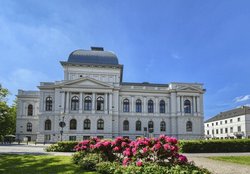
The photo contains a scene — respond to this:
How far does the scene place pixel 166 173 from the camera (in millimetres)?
9328

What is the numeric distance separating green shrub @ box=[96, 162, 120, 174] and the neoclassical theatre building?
142 feet

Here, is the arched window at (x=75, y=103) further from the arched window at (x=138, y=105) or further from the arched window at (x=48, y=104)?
the arched window at (x=138, y=105)

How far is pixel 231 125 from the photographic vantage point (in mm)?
80875

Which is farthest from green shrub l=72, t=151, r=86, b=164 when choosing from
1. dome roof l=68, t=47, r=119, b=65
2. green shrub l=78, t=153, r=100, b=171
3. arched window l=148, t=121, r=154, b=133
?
dome roof l=68, t=47, r=119, b=65

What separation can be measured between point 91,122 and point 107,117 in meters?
3.97

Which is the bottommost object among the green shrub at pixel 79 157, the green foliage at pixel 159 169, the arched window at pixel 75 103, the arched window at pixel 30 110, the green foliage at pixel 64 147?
the green foliage at pixel 64 147

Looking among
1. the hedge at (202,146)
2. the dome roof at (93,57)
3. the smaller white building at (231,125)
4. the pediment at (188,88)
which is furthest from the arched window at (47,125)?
the smaller white building at (231,125)

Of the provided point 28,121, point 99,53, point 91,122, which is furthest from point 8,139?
point 99,53

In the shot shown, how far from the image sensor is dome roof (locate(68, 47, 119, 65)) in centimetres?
6078

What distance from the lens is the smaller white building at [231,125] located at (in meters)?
73.1

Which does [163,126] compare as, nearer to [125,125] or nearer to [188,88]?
[125,125]

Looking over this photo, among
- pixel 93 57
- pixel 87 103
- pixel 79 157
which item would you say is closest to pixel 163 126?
pixel 87 103

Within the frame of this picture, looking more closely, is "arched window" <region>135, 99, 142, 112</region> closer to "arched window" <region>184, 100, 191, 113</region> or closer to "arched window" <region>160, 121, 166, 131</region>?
"arched window" <region>160, 121, 166, 131</region>

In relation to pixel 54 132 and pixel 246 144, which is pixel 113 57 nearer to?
pixel 54 132
